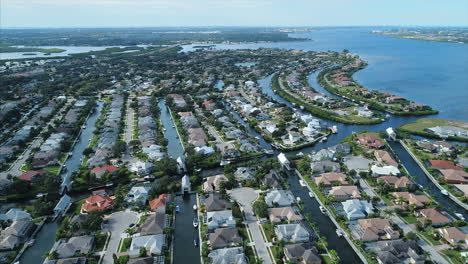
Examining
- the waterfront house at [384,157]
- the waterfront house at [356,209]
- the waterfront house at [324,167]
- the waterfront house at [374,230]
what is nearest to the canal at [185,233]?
the waterfront house at [374,230]

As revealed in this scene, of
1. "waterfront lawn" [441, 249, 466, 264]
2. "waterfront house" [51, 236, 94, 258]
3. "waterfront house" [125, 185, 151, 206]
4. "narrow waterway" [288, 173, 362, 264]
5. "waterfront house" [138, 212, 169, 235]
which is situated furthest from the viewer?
"waterfront house" [125, 185, 151, 206]

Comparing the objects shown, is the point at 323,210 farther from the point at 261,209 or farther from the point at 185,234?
the point at 185,234

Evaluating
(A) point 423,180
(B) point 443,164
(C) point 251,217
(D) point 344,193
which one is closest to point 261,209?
(C) point 251,217

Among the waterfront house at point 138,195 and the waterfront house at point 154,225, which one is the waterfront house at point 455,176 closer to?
the waterfront house at point 154,225

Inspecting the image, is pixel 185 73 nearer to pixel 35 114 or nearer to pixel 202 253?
pixel 35 114

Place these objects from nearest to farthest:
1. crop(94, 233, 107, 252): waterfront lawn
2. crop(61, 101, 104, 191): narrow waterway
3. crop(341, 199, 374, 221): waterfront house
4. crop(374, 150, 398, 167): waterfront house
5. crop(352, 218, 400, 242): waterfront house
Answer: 1. crop(94, 233, 107, 252): waterfront lawn
2. crop(352, 218, 400, 242): waterfront house
3. crop(341, 199, 374, 221): waterfront house
4. crop(61, 101, 104, 191): narrow waterway
5. crop(374, 150, 398, 167): waterfront house

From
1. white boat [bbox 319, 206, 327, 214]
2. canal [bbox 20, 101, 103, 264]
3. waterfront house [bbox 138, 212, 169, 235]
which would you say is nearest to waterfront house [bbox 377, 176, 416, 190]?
white boat [bbox 319, 206, 327, 214]

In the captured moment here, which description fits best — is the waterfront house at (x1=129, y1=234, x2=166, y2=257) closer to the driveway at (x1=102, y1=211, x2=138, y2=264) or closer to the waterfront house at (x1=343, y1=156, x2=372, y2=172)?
the driveway at (x1=102, y1=211, x2=138, y2=264)
